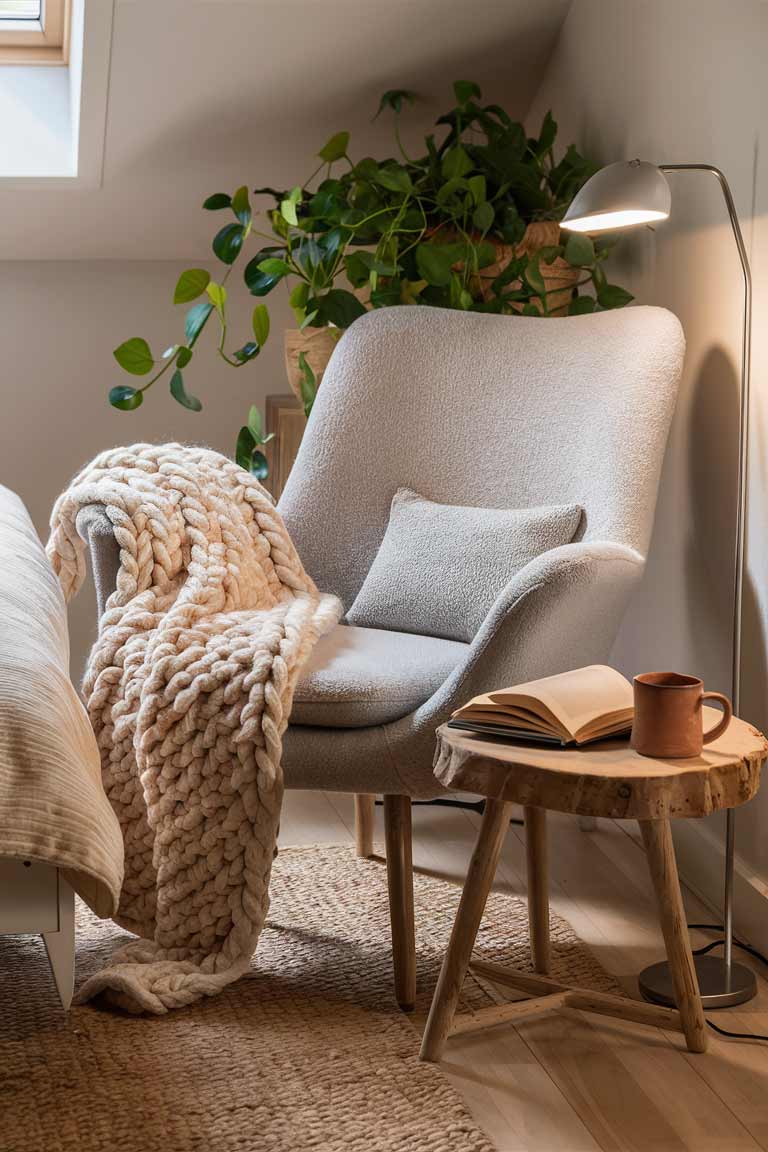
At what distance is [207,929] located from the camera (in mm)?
1686

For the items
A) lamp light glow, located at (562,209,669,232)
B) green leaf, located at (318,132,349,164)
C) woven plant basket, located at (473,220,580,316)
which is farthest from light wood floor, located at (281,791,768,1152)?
green leaf, located at (318,132,349,164)

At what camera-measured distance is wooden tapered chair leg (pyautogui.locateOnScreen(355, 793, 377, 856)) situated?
222 centimetres

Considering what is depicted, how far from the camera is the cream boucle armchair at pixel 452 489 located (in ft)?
5.49

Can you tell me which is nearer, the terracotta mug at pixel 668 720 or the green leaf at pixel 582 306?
the terracotta mug at pixel 668 720

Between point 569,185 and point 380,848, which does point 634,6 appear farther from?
point 380,848

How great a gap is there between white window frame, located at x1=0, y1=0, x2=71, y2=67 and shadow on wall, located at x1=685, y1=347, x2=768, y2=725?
5.35 ft

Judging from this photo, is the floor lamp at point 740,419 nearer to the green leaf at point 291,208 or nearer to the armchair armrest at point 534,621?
the armchair armrest at point 534,621

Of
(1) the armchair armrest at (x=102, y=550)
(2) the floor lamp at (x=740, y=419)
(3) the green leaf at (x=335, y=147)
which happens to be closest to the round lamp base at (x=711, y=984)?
(2) the floor lamp at (x=740, y=419)

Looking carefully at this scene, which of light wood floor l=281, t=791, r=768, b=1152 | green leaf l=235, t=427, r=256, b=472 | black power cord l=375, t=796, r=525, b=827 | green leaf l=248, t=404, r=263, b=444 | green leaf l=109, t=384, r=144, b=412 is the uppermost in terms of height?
green leaf l=109, t=384, r=144, b=412

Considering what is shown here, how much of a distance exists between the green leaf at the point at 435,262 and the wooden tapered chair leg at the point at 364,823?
93 centimetres

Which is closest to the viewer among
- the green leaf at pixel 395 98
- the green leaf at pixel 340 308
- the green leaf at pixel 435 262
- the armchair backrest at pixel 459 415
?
the armchair backrest at pixel 459 415

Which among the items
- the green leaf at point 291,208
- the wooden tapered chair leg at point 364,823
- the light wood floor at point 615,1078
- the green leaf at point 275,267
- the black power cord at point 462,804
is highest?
the green leaf at point 291,208

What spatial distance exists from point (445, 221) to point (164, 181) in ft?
2.74

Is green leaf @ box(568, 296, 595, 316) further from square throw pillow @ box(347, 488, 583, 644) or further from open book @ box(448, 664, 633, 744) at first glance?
open book @ box(448, 664, 633, 744)
